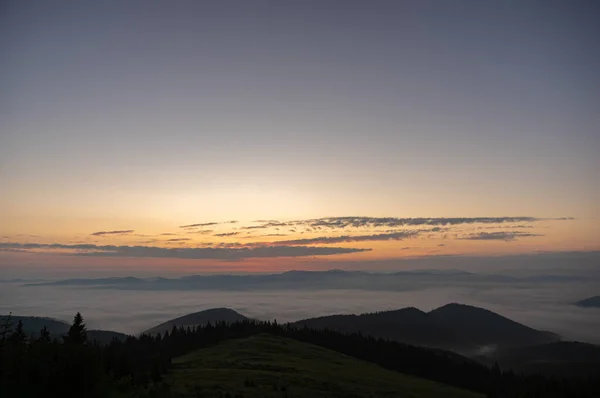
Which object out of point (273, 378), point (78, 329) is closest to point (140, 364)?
point (78, 329)

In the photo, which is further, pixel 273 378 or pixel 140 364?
pixel 140 364

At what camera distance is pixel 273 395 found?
44719 mm

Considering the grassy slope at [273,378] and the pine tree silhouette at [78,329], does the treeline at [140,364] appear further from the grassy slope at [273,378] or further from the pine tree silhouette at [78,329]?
the grassy slope at [273,378]

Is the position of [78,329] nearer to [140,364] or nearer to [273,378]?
[140,364]

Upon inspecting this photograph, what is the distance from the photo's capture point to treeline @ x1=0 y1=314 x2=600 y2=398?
94.0ft

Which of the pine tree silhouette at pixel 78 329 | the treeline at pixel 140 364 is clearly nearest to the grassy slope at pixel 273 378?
the treeline at pixel 140 364

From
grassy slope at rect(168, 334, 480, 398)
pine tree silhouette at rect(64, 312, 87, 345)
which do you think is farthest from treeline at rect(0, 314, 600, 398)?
grassy slope at rect(168, 334, 480, 398)

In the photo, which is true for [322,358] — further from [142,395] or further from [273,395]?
[142,395]

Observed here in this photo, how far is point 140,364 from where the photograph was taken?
6938 cm

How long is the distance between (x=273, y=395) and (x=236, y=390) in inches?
137

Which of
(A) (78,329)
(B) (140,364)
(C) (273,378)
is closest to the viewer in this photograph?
(C) (273,378)

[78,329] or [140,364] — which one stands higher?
[78,329]

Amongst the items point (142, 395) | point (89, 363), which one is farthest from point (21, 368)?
point (142, 395)

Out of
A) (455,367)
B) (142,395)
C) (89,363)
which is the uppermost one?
(89,363)
